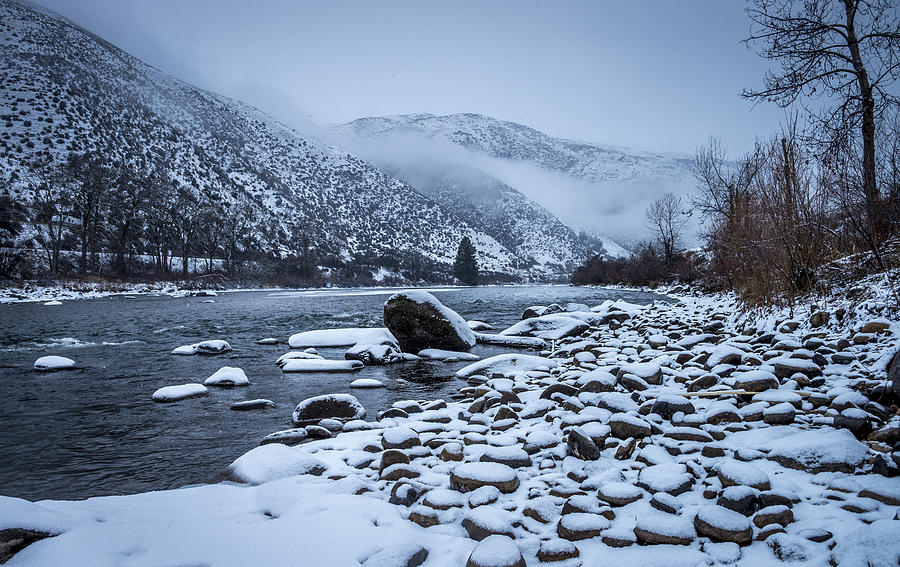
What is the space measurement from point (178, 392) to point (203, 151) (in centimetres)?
7989

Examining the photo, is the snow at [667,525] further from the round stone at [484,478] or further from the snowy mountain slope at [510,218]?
the snowy mountain slope at [510,218]

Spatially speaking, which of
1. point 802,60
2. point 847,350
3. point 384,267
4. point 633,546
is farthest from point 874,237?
point 384,267

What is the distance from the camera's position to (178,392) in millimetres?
6383

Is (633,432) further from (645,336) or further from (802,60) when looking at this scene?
(802,60)

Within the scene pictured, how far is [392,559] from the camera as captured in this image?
7.31 ft

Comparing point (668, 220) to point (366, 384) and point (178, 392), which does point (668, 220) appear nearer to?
point (366, 384)

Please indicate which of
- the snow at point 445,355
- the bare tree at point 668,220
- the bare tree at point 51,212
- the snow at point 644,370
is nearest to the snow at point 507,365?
the snow at point 445,355

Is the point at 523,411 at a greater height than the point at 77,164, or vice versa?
the point at 77,164

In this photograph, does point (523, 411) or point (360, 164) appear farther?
point (360, 164)

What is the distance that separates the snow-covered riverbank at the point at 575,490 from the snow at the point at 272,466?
2 cm

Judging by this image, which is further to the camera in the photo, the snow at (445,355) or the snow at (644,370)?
the snow at (445,355)

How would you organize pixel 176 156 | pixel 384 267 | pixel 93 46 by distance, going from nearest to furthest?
pixel 176 156
pixel 384 267
pixel 93 46

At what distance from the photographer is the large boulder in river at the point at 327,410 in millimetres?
5371

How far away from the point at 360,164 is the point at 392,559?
10707cm
